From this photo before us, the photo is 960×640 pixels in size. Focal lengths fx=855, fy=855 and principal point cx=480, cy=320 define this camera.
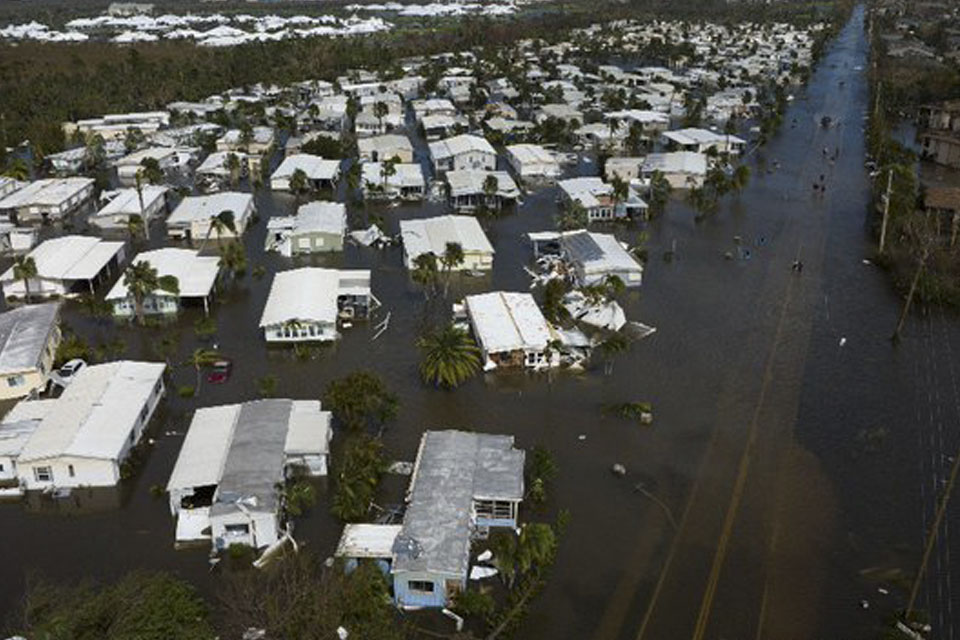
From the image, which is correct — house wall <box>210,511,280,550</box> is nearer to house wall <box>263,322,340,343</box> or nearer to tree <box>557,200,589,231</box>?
house wall <box>263,322,340,343</box>

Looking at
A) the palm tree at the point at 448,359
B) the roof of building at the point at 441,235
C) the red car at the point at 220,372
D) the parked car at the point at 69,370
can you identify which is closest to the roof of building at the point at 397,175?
the roof of building at the point at 441,235

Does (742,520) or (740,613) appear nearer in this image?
(740,613)

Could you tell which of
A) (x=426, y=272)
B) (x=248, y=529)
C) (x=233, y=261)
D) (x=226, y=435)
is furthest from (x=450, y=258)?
(x=248, y=529)

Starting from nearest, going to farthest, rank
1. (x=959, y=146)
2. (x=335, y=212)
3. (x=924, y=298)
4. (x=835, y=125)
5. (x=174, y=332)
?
1. (x=174, y=332)
2. (x=924, y=298)
3. (x=335, y=212)
4. (x=959, y=146)
5. (x=835, y=125)

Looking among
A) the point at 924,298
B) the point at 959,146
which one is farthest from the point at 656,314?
the point at 959,146

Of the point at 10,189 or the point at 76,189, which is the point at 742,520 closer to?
the point at 76,189

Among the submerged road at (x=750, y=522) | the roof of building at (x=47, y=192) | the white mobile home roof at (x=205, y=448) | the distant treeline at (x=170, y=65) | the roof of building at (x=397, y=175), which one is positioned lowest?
the submerged road at (x=750, y=522)

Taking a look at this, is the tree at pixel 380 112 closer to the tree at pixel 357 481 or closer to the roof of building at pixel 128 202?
the roof of building at pixel 128 202

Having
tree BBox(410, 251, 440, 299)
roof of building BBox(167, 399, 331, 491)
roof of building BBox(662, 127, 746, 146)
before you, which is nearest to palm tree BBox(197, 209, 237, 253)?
tree BBox(410, 251, 440, 299)
